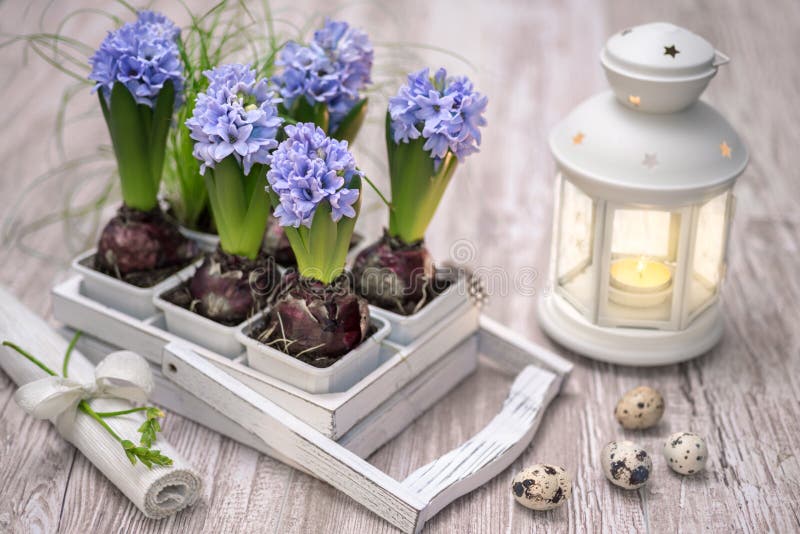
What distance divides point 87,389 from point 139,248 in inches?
8.1

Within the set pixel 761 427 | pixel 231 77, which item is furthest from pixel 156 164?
pixel 761 427

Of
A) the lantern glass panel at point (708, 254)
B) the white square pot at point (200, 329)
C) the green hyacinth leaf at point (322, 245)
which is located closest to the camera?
the green hyacinth leaf at point (322, 245)

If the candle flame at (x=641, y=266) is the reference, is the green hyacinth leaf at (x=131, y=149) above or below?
above

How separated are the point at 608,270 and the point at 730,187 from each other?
0.18 metres

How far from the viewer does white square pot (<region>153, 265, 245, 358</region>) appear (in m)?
1.20

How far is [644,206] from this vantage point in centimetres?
125

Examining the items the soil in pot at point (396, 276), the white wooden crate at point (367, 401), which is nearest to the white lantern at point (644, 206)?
the white wooden crate at point (367, 401)

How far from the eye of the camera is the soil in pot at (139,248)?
50.8 inches

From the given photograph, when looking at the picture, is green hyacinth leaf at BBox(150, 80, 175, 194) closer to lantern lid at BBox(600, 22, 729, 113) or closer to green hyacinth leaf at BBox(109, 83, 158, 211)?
green hyacinth leaf at BBox(109, 83, 158, 211)

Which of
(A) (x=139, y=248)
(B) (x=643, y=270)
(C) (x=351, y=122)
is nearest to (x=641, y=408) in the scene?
(B) (x=643, y=270)

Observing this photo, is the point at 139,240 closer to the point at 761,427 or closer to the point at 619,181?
Answer: the point at 619,181

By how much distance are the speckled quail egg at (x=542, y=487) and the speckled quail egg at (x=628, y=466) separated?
2.3 inches

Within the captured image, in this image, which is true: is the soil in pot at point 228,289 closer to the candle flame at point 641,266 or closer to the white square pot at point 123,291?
the white square pot at point 123,291

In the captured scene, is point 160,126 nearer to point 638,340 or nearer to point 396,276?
point 396,276
